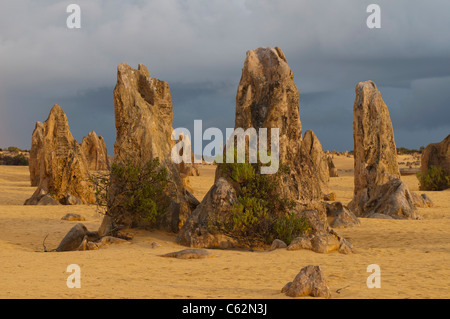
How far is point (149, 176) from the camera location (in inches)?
519

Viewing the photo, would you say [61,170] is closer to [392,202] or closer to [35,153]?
[35,153]

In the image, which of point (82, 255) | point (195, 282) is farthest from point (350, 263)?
point (82, 255)

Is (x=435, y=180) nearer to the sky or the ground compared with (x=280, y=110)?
nearer to the ground

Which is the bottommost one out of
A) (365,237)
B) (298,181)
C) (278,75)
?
(365,237)

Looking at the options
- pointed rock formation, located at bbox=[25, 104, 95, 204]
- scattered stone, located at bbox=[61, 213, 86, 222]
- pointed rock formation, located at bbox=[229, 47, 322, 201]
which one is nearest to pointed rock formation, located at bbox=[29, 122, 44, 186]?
pointed rock formation, located at bbox=[25, 104, 95, 204]

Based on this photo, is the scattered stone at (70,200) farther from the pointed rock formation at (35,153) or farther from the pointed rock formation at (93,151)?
the pointed rock formation at (93,151)

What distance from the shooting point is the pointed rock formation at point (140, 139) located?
13.3 m

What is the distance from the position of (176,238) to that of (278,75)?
15.8 ft

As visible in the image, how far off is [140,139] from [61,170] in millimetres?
10478

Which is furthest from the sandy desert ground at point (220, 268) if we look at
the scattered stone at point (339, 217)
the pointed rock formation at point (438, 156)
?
the pointed rock formation at point (438, 156)

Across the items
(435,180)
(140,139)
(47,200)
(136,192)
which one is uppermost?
(140,139)

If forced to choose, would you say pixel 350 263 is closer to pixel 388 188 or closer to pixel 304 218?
pixel 304 218

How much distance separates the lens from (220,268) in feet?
29.4

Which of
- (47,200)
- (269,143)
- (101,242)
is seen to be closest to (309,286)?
(101,242)
